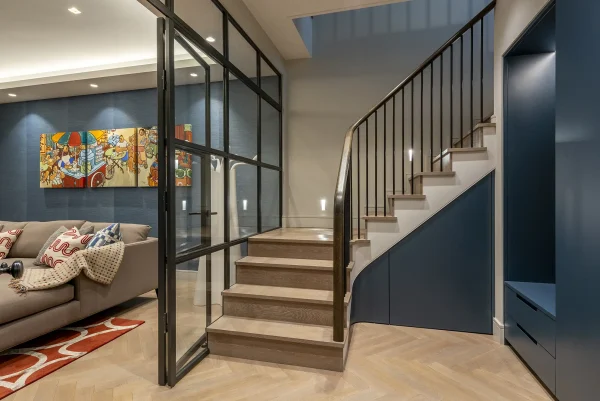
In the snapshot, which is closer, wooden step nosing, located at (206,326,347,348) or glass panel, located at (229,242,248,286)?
wooden step nosing, located at (206,326,347,348)

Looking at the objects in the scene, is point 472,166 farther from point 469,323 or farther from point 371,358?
point 371,358

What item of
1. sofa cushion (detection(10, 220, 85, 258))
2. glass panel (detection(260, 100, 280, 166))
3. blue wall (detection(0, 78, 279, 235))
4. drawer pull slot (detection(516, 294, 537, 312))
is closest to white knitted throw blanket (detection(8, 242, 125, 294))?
sofa cushion (detection(10, 220, 85, 258))

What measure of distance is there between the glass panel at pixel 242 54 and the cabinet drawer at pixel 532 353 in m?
3.21

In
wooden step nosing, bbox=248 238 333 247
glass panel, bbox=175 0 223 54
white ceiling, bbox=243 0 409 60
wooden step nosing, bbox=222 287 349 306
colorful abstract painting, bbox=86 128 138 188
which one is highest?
white ceiling, bbox=243 0 409 60

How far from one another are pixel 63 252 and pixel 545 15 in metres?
4.45

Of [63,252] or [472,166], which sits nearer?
[472,166]

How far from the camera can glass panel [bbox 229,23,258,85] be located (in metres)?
2.90

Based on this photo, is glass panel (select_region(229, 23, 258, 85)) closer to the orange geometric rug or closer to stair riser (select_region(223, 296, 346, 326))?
stair riser (select_region(223, 296, 346, 326))

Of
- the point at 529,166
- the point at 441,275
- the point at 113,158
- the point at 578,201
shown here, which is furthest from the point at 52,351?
the point at 529,166

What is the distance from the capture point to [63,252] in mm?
3166

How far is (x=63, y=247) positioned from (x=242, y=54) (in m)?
2.67

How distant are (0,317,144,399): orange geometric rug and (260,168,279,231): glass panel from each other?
1634 millimetres

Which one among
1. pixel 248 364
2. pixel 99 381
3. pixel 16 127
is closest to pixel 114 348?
pixel 99 381

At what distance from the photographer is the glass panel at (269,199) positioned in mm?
3625
